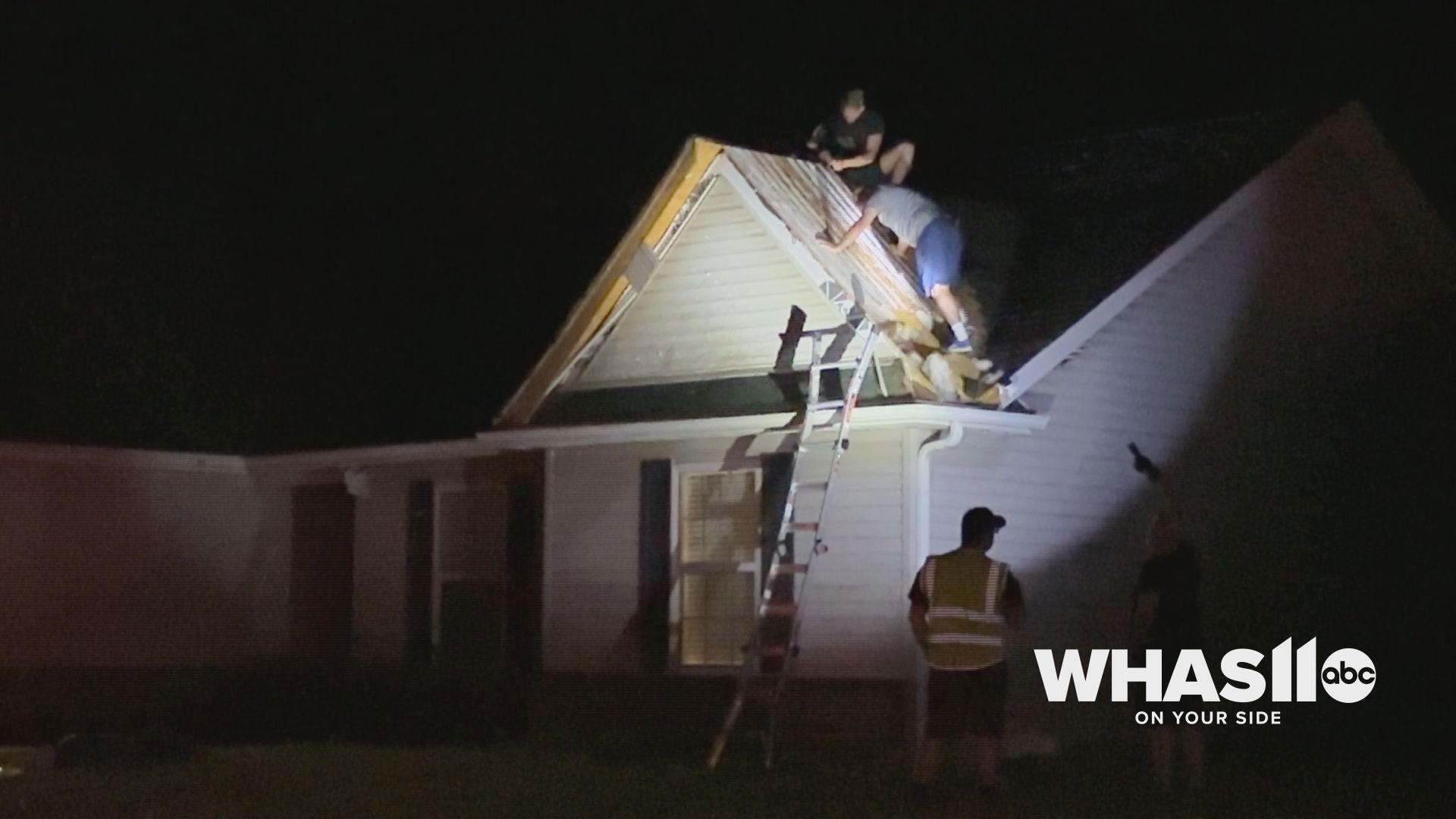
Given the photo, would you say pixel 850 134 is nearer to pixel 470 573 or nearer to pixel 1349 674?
pixel 470 573

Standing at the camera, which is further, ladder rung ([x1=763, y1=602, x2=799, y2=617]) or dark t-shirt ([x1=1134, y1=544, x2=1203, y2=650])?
ladder rung ([x1=763, y1=602, x2=799, y2=617])

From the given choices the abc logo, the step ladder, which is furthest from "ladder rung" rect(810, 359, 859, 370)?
the abc logo

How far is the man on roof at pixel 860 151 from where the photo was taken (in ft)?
46.7

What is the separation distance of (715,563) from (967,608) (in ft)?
12.9

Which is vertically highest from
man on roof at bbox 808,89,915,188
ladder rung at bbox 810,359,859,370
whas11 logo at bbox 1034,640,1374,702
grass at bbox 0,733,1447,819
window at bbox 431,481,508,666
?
man on roof at bbox 808,89,915,188

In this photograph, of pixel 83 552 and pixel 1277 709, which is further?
pixel 83 552

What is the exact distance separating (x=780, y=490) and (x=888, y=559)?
3.50 feet

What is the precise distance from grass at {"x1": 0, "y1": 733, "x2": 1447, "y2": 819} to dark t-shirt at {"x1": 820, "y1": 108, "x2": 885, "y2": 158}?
13.8 feet

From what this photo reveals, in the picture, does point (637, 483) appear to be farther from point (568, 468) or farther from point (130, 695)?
point (130, 695)

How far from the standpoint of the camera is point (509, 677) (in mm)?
16094

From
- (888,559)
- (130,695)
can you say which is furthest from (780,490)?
(130,695)

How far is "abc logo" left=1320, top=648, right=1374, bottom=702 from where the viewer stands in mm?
16422

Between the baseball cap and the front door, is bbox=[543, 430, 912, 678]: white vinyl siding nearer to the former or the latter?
the baseball cap

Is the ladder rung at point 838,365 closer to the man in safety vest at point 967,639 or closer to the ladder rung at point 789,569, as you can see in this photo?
the ladder rung at point 789,569
